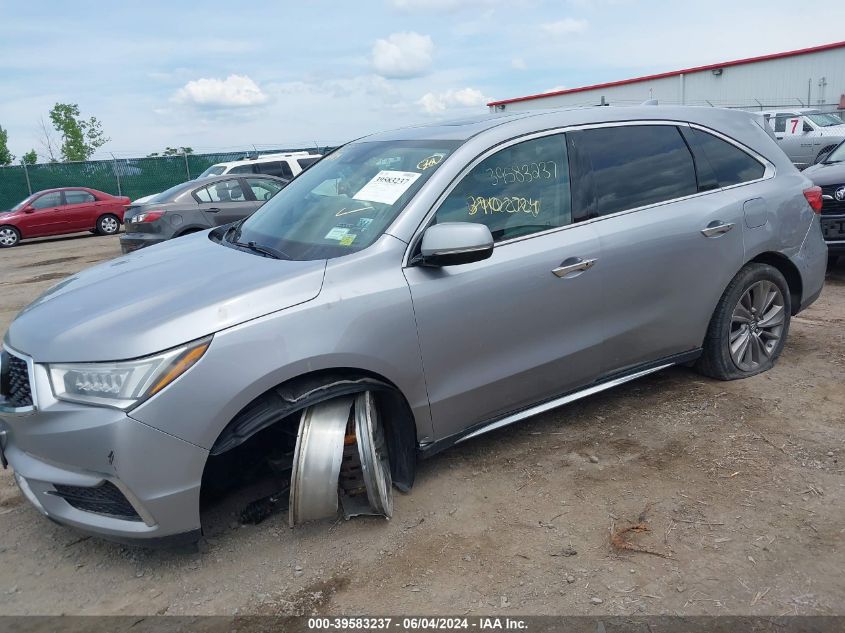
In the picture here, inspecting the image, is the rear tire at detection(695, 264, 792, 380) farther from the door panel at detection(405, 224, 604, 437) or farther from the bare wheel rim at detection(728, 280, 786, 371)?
the door panel at detection(405, 224, 604, 437)

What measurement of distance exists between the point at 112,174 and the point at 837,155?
24034mm

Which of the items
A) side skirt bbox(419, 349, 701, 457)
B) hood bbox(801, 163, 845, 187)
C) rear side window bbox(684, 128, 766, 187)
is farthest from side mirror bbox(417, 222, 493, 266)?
hood bbox(801, 163, 845, 187)

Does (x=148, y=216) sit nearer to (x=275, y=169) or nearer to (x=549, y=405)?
(x=275, y=169)

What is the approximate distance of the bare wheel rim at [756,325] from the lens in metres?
4.34

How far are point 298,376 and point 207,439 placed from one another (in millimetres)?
429

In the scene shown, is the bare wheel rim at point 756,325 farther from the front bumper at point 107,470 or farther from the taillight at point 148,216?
the taillight at point 148,216

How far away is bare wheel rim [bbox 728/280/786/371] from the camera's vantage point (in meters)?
4.34

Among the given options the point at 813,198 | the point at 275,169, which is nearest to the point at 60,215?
the point at 275,169

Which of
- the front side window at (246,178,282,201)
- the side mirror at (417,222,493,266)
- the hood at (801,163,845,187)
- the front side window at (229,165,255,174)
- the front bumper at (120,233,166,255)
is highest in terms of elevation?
the side mirror at (417,222,493,266)

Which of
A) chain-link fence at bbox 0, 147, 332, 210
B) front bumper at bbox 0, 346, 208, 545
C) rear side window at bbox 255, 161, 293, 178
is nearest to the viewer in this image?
front bumper at bbox 0, 346, 208, 545

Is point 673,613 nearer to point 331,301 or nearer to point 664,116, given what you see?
point 331,301

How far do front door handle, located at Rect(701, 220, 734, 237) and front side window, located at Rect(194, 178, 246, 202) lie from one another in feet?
27.6

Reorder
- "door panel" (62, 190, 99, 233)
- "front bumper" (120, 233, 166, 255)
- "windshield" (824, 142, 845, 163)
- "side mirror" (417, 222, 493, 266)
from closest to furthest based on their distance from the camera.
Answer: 1. "side mirror" (417, 222, 493, 266)
2. "windshield" (824, 142, 845, 163)
3. "front bumper" (120, 233, 166, 255)
4. "door panel" (62, 190, 99, 233)

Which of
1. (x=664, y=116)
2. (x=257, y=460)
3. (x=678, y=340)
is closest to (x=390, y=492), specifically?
(x=257, y=460)
